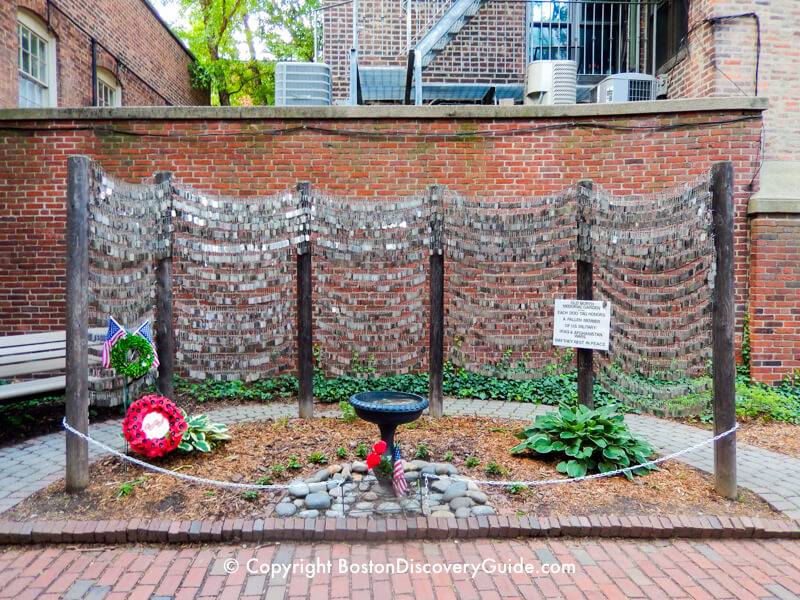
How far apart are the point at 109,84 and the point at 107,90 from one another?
136 mm

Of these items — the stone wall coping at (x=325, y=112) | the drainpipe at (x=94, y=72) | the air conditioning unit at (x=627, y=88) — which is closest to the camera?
the stone wall coping at (x=325, y=112)

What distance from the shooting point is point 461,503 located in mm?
3947

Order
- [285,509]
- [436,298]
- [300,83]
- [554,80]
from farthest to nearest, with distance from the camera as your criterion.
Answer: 1. [554,80]
2. [300,83]
3. [436,298]
4. [285,509]

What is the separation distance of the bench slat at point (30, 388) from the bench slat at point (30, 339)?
1.54 feet

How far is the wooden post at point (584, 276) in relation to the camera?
5.11 m

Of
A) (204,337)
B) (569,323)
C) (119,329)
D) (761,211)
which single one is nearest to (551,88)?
(761,211)

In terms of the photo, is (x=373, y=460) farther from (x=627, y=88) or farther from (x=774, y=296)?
(x=627, y=88)

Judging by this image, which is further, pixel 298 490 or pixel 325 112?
pixel 325 112

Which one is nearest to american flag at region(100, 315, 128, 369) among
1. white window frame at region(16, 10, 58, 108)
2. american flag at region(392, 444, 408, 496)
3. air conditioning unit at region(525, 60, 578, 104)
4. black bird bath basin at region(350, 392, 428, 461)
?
black bird bath basin at region(350, 392, 428, 461)


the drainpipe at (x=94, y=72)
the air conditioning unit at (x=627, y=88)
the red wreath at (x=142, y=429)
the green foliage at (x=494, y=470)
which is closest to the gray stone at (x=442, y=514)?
the green foliage at (x=494, y=470)

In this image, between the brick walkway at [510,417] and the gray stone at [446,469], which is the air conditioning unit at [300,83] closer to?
the brick walkway at [510,417]

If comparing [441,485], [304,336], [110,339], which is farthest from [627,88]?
[110,339]

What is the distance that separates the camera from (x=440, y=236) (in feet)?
19.0

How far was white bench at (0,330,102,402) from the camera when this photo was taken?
547cm
